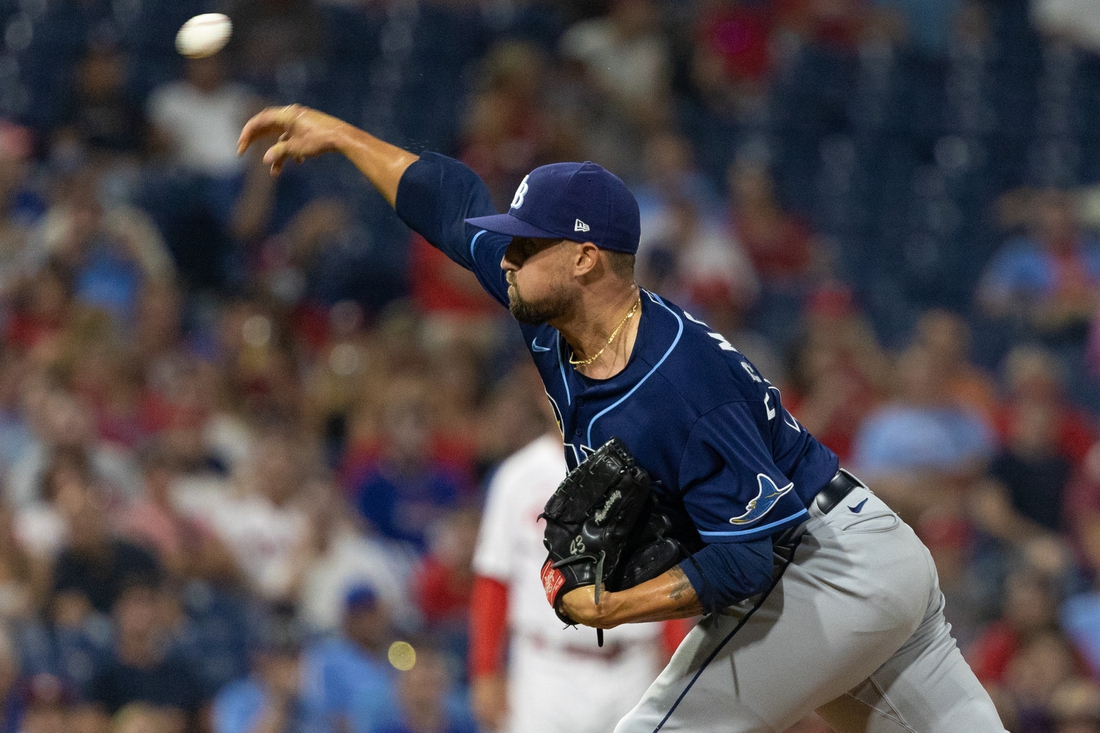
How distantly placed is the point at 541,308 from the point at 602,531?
1.74 feet

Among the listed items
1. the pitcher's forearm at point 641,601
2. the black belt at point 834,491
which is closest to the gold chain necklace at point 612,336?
the pitcher's forearm at point 641,601

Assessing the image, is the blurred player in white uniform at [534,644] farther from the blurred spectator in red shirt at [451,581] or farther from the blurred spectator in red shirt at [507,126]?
the blurred spectator in red shirt at [507,126]

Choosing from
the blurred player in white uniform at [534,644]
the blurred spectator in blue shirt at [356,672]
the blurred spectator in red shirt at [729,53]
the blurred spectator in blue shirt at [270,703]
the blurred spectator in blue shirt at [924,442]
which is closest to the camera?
the blurred player in white uniform at [534,644]

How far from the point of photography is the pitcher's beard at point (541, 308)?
3.27 metres

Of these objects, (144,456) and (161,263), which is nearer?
(144,456)

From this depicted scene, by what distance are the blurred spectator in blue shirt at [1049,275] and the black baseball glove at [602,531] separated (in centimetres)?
701

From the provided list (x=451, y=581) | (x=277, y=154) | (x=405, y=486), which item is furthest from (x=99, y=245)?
(x=277, y=154)

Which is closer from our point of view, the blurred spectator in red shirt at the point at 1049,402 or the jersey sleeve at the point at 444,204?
the jersey sleeve at the point at 444,204

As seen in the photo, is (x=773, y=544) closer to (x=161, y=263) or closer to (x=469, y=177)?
(x=469, y=177)

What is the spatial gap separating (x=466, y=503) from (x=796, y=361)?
7.47 ft

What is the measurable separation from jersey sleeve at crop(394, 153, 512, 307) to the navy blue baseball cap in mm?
402

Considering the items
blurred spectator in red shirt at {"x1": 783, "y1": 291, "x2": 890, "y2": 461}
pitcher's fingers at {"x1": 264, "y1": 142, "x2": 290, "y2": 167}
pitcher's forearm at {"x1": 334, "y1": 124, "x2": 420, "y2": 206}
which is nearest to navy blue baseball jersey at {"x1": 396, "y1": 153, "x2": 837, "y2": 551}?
pitcher's forearm at {"x1": 334, "y1": 124, "x2": 420, "y2": 206}

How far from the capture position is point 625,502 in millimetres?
3141

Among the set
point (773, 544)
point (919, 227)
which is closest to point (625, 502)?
point (773, 544)
